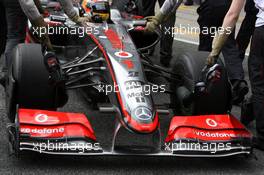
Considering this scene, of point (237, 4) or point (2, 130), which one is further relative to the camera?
point (2, 130)

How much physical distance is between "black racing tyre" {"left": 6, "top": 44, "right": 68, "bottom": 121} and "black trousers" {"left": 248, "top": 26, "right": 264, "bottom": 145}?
164cm

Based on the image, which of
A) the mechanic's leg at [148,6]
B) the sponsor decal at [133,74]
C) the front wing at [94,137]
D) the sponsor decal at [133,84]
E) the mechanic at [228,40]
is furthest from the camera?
the mechanic's leg at [148,6]

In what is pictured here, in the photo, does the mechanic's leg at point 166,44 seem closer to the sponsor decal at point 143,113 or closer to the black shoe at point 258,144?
the black shoe at point 258,144

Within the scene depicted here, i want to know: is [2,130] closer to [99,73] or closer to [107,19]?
[99,73]

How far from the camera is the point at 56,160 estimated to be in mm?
4867

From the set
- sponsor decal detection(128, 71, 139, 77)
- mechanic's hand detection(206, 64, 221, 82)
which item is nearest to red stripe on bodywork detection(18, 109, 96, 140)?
sponsor decal detection(128, 71, 139, 77)

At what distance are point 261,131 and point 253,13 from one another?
9.35 feet

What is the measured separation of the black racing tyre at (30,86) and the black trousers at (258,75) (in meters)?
1.64

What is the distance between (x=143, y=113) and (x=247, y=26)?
364 cm

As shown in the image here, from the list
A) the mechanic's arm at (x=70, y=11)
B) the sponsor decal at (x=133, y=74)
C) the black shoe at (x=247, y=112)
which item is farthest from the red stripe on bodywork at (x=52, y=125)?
the black shoe at (x=247, y=112)

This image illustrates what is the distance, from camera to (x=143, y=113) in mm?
4727

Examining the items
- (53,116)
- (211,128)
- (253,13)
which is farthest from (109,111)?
(253,13)

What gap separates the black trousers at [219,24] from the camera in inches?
271

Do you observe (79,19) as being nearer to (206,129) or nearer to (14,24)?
(14,24)
